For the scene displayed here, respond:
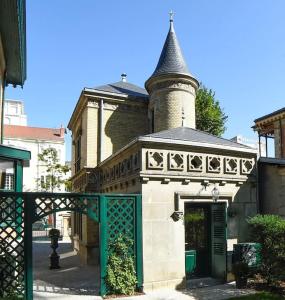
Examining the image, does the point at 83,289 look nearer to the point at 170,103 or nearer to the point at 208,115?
the point at 170,103

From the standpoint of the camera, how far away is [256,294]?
8.75 m

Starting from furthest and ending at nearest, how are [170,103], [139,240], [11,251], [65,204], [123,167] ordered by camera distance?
[170,103], [123,167], [139,240], [65,204], [11,251]

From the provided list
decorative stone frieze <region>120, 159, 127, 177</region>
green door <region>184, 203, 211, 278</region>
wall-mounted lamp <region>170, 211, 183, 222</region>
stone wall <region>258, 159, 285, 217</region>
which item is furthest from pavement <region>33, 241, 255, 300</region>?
decorative stone frieze <region>120, 159, 127, 177</region>

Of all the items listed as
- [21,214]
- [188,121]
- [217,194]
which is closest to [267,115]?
[188,121]

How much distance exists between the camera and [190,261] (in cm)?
1060

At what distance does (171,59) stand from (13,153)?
11687 millimetres

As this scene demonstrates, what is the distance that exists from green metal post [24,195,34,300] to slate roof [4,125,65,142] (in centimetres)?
4604

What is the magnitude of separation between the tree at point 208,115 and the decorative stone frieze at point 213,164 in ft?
46.1

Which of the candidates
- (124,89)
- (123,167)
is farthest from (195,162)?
(124,89)

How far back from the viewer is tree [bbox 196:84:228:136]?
82.5 ft

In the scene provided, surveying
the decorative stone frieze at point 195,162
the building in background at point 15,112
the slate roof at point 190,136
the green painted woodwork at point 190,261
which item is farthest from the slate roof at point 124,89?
the building in background at point 15,112

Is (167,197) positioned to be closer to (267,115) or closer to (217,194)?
(217,194)

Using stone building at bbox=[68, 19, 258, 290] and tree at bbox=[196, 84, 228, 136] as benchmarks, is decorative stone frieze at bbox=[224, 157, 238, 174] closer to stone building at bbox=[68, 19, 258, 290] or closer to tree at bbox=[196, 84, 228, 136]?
stone building at bbox=[68, 19, 258, 290]

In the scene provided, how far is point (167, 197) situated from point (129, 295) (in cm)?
291
